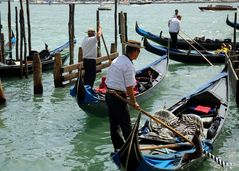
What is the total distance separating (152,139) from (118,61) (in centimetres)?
110

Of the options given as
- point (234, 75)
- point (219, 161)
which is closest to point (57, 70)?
point (234, 75)

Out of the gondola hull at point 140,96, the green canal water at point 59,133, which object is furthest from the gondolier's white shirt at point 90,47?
the green canal water at point 59,133

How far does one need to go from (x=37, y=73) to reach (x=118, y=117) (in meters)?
4.15

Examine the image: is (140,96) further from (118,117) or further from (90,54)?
(118,117)

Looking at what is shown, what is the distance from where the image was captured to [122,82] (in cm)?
463

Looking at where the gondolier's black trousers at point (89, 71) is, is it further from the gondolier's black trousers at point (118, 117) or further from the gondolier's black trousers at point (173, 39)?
the gondolier's black trousers at point (173, 39)

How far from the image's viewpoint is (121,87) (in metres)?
4.65

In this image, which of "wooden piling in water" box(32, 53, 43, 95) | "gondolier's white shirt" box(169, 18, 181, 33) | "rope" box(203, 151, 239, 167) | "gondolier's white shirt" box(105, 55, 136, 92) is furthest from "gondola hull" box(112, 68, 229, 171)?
"gondolier's white shirt" box(169, 18, 181, 33)

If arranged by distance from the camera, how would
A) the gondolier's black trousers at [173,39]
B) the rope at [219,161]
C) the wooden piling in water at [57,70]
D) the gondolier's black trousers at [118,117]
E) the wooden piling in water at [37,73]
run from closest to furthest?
the gondolier's black trousers at [118,117] → the rope at [219,161] → the wooden piling in water at [37,73] → the wooden piling in water at [57,70] → the gondolier's black trousers at [173,39]

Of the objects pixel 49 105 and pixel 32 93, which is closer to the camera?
pixel 49 105

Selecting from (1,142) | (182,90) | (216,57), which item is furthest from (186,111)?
(216,57)

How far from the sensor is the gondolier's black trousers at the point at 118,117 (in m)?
4.71

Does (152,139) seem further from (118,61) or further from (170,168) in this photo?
(118,61)

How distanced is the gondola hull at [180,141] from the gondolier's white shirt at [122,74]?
18.9 inches
